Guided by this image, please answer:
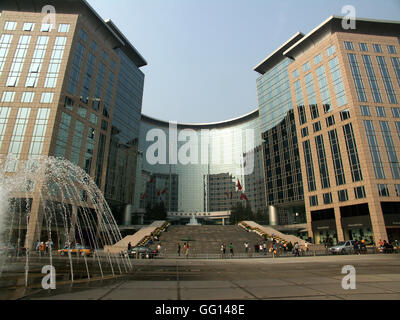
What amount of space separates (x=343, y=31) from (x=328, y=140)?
30.2m

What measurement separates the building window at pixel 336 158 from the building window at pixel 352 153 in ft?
A: 6.96

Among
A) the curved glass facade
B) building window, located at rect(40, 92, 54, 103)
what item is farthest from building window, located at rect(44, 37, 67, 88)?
the curved glass facade

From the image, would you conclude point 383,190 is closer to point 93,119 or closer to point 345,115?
point 345,115

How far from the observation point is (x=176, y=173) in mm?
150875

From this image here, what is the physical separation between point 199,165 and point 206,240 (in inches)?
4340

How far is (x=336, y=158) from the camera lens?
54.5m

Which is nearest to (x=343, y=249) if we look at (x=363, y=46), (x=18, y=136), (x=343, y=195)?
(x=343, y=195)

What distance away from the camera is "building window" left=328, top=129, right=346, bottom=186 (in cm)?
5299

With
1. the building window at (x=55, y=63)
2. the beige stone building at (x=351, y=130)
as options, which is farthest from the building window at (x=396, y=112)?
the building window at (x=55, y=63)

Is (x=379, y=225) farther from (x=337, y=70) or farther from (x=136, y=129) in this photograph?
(x=136, y=129)

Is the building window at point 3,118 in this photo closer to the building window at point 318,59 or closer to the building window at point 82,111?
the building window at point 82,111
